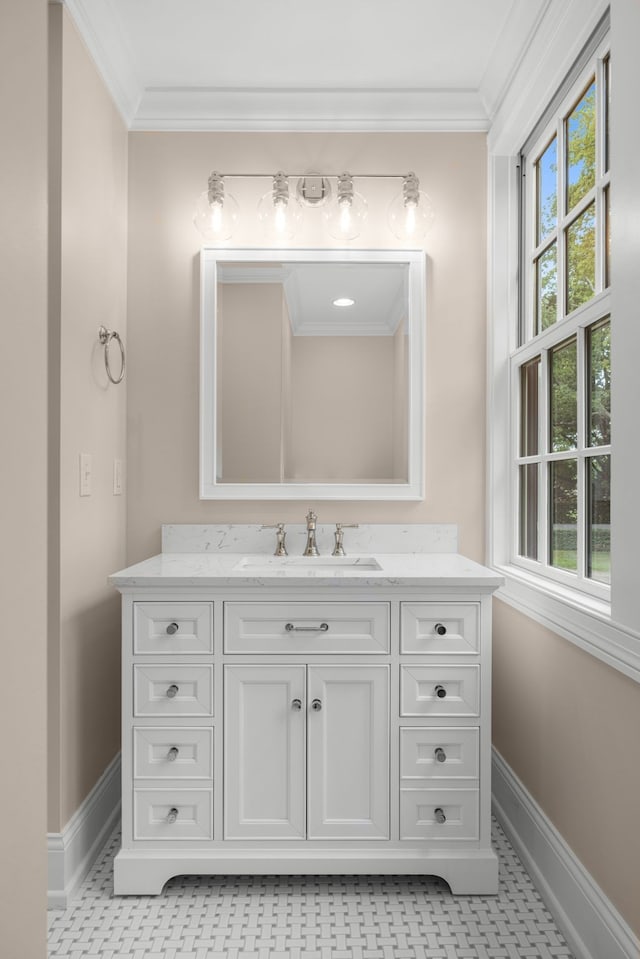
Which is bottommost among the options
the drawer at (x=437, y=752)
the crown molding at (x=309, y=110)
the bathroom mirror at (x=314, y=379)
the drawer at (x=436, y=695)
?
the drawer at (x=437, y=752)

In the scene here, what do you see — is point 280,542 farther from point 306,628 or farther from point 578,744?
point 578,744

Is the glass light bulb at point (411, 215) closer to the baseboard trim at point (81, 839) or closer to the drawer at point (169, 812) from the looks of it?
the drawer at point (169, 812)

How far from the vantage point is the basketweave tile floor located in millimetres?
1540

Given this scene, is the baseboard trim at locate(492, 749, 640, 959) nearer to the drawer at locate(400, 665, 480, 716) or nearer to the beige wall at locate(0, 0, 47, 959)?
the drawer at locate(400, 665, 480, 716)

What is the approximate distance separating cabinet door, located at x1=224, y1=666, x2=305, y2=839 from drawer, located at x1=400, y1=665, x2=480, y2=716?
0.93 ft

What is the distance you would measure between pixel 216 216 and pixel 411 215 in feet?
2.25

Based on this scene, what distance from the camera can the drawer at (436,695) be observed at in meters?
1.75

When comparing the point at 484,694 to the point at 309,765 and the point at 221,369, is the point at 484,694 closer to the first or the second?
the point at 309,765

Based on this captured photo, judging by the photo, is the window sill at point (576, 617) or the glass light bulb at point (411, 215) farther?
the glass light bulb at point (411, 215)

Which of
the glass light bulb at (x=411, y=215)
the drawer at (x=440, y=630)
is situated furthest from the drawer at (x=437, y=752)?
the glass light bulb at (x=411, y=215)

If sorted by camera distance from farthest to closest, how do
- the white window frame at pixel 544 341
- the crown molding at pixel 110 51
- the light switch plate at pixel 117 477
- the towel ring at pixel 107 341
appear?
the light switch plate at pixel 117 477
the towel ring at pixel 107 341
the crown molding at pixel 110 51
the white window frame at pixel 544 341

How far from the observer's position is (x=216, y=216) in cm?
226

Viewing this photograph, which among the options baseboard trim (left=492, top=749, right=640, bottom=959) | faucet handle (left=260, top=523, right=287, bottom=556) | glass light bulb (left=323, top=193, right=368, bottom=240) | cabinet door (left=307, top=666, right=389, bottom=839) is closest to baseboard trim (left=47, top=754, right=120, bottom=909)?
cabinet door (left=307, top=666, right=389, bottom=839)

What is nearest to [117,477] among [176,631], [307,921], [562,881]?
[176,631]
